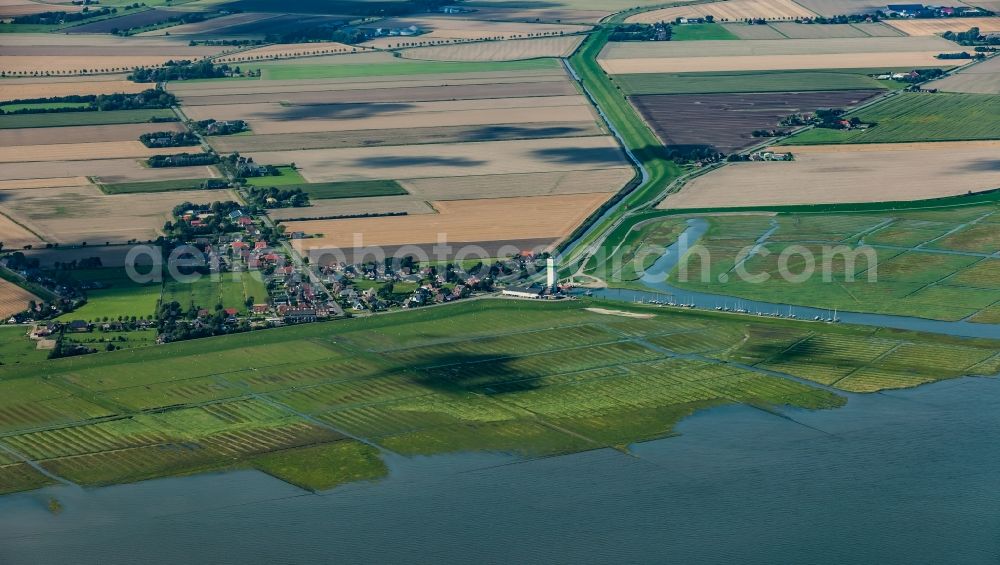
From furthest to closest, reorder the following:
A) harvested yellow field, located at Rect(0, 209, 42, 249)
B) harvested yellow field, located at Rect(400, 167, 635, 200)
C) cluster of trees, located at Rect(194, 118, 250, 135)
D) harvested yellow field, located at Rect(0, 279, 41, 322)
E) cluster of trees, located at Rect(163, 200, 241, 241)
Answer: cluster of trees, located at Rect(194, 118, 250, 135)
harvested yellow field, located at Rect(400, 167, 635, 200)
cluster of trees, located at Rect(163, 200, 241, 241)
harvested yellow field, located at Rect(0, 209, 42, 249)
harvested yellow field, located at Rect(0, 279, 41, 322)

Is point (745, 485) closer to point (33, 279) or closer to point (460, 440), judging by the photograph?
point (460, 440)

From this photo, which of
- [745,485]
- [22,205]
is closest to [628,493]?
[745,485]

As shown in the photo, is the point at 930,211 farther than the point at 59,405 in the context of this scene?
Yes

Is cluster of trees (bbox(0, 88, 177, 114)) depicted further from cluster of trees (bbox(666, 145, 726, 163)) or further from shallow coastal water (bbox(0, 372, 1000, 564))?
shallow coastal water (bbox(0, 372, 1000, 564))

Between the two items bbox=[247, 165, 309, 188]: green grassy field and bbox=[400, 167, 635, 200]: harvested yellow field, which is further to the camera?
bbox=[247, 165, 309, 188]: green grassy field

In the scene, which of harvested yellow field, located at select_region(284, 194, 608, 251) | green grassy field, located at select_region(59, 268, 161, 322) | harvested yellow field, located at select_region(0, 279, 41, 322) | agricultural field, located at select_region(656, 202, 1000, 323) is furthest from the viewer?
harvested yellow field, located at select_region(284, 194, 608, 251)

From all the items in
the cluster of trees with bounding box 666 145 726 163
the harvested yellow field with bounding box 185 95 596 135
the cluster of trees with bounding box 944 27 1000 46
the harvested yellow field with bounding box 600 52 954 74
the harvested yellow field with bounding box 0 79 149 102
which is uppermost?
the cluster of trees with bounding box 944 27 1000 46

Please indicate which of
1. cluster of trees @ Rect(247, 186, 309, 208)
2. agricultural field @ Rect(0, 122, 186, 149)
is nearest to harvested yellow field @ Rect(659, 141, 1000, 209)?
cluster of trees @ Rect(247, 186, 309, 208)
